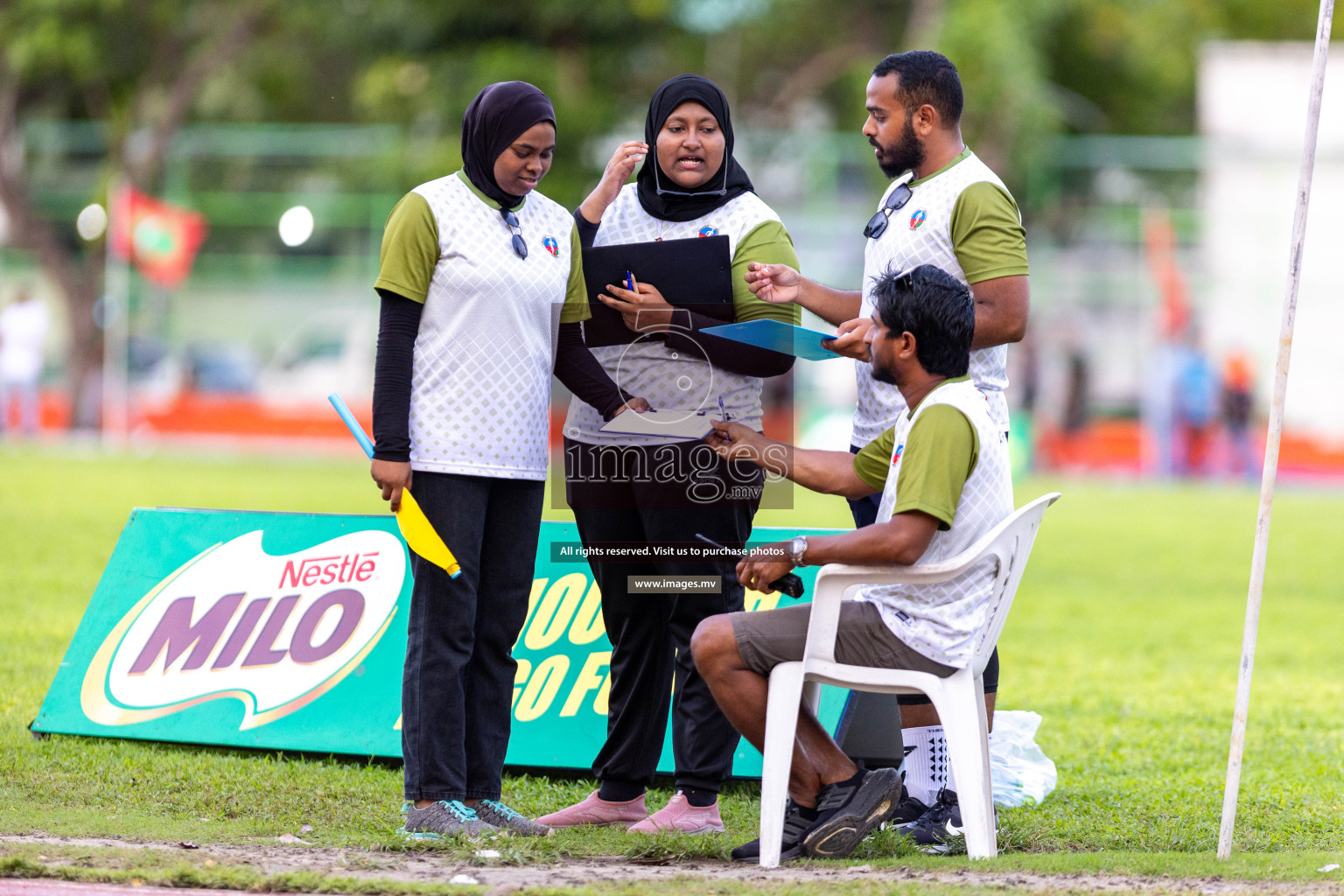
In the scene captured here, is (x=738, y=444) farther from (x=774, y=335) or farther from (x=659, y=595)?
(x=659, y=595)

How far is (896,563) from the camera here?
404cm

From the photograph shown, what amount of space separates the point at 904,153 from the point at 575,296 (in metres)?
1.09

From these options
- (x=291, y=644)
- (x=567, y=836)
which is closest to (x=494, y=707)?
(x=567, y=836)

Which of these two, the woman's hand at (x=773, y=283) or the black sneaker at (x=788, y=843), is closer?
the black sneaker at (x=788, y=843)

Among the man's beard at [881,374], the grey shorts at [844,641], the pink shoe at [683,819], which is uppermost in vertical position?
the man's beard at [881,374]

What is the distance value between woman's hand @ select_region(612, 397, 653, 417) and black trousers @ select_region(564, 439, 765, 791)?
11cm

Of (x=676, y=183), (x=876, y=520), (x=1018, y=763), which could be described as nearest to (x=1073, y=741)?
(x=1018, y=763)

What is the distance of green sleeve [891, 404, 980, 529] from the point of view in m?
3.98

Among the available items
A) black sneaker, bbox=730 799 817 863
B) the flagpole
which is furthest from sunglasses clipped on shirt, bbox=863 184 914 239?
the flagpole

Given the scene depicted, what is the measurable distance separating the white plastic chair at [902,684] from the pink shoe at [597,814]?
0.78 meters

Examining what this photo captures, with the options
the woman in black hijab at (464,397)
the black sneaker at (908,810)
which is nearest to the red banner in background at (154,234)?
the woman in black hijab at (464,397)

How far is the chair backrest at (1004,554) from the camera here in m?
4.09

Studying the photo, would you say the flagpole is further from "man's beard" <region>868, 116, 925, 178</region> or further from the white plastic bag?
"man's beard" <region>868, 116, 925, 178</region>

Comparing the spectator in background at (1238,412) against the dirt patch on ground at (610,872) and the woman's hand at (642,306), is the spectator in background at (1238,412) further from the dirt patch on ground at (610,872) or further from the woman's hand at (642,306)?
the dirt patch on ground at (610,872)
